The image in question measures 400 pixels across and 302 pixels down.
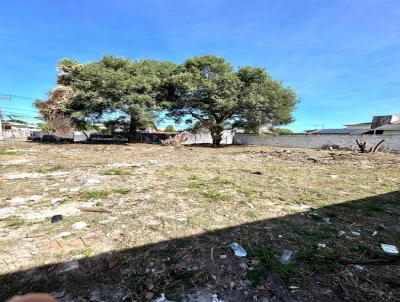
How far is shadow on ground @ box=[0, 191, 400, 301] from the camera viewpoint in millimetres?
1701

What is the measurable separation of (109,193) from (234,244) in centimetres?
229

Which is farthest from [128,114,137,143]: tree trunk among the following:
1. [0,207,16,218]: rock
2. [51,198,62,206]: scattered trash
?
[0,207,16,218]: rock

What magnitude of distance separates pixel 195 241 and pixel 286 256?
0.80m

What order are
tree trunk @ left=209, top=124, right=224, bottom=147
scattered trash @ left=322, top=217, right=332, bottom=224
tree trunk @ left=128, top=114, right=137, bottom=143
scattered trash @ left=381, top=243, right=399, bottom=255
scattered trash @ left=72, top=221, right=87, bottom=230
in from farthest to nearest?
tree trunk @ left=209, top=124, right=224, bottom=147
tree trunk @ left=128, top=114, right=137, bottom=143
scattered trash @ left=322, top=217, right=332, bottom=224
scattered trash @ left=72, top=221, right=87, bottom=230
scattered trash @ left=381, top=243, right=399, bottom=255

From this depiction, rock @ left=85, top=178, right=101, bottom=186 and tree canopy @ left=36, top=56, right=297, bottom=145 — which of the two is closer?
rock @ left=85, top=178, right=101, bottom=186

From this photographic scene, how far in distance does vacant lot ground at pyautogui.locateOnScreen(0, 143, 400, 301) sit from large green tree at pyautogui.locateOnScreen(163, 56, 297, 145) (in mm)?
11867

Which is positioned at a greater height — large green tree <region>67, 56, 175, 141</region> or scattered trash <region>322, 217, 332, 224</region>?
large green tree <region>67, 56, 175, 141</region>

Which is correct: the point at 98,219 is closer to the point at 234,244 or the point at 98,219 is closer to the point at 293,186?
the point at 234,244

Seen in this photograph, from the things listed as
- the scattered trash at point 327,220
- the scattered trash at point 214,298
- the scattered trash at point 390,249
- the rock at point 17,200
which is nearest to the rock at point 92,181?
the rock at point 17,200

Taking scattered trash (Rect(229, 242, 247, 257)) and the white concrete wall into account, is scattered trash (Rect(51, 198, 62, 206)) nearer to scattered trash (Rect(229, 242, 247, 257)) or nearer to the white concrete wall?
scattered trash (Rect(229, 242, 247, 257))

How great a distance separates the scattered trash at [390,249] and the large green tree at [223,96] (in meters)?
13.4

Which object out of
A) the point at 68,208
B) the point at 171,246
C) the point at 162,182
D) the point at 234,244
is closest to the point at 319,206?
the point at 234,244

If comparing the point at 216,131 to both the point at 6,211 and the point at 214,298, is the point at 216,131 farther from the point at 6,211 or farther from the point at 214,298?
the point at 214,298

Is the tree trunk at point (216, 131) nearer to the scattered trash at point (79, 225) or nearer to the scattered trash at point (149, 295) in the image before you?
the scattered trash at point (79, 225)
